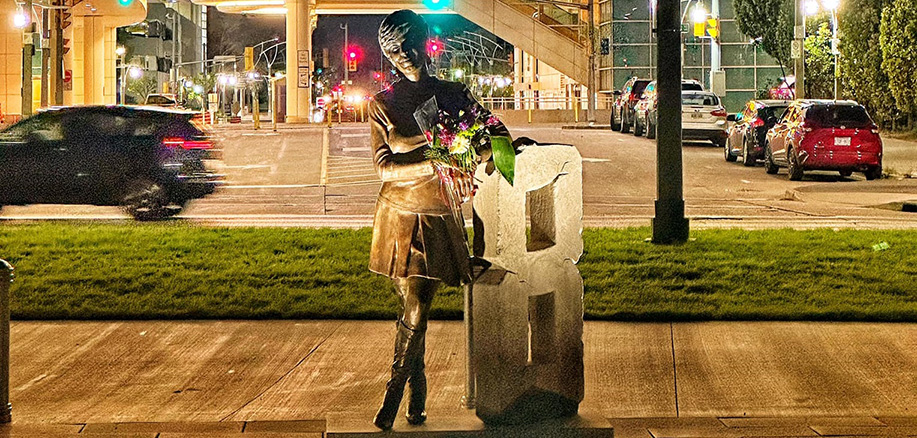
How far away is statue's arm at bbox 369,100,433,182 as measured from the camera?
226 inches

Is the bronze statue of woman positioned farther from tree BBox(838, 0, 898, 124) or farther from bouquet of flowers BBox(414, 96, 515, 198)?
tree BBox(838, 0, 898, 124)

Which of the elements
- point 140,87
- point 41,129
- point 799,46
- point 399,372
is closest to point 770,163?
point 799,46

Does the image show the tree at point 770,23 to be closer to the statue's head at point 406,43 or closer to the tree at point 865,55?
the tree at point 865,55

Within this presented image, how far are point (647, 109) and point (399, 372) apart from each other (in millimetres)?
34037

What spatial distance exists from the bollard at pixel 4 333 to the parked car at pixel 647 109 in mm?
31898

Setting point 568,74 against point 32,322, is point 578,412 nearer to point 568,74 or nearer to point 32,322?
point 32,322

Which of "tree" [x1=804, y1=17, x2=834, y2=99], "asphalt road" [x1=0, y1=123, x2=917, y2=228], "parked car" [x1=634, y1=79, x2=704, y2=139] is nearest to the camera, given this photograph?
"asphalt road" [x1=0, y1=123, x2=917, y2=228]

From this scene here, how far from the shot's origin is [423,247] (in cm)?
582

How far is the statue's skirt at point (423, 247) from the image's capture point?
583 centimetres

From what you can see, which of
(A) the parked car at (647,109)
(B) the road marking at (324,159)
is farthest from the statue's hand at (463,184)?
(A) the parked car at (647,109)

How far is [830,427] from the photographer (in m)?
7.03

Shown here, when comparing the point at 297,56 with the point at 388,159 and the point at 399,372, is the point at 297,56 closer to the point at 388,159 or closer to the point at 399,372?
the point at 399,372

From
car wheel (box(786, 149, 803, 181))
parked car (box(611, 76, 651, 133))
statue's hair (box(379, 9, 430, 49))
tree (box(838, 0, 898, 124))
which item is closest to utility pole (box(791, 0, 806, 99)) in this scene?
tree (box(838, 0, 898, 124))

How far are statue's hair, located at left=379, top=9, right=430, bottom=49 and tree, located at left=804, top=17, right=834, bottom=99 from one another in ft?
139
